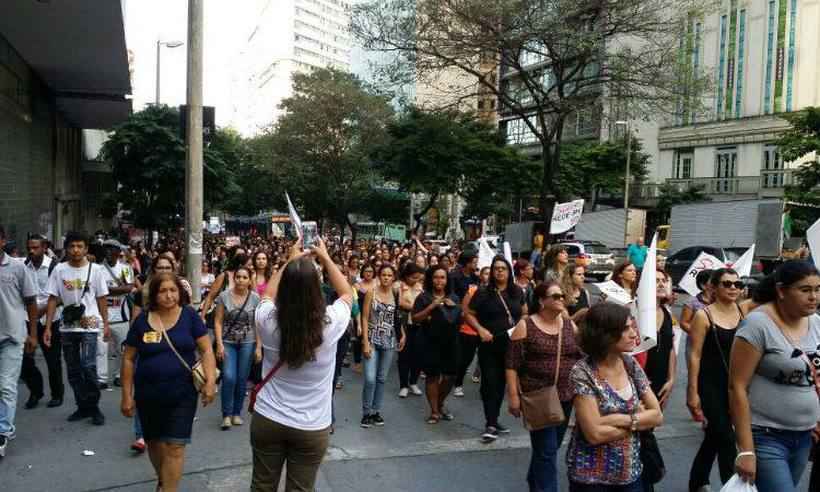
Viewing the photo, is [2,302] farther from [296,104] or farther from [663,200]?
[663,200]

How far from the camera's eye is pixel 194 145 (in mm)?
9648

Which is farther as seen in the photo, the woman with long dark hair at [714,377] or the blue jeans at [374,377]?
the blue jeans at [374,377]

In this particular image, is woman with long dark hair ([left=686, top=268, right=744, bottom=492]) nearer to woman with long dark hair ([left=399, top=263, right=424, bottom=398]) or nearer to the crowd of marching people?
the crowd of marching people

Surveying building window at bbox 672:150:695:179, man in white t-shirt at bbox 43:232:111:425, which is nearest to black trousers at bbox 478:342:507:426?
man in white t-shirt at bbox 43:232:111:425

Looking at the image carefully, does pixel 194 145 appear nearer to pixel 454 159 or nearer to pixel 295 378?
pixel 295 378

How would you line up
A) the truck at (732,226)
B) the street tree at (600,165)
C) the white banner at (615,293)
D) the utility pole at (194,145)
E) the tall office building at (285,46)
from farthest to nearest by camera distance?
the tall office building at (285,46)
the street tree at (600,165)
the truck at (732,226)
the utility pole at (194,145)
the white banner at (615,293)

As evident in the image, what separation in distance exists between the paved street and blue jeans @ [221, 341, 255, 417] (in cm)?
27

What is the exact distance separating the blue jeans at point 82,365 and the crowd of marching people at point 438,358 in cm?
1

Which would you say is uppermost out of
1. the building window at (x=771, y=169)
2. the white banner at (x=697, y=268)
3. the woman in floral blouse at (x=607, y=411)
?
the building window at (x=771, y=169)

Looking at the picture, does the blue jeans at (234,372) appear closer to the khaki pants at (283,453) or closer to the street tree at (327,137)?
the khaki pants at (283,453)

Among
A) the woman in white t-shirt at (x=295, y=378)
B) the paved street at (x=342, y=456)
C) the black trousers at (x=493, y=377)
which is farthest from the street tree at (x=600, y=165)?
the woman in white t-shirt at (x=295, y=378)

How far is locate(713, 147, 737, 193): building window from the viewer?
37906mm

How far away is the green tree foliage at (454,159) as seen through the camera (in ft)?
92.1

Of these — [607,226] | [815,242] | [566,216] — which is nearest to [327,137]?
[607,226]
